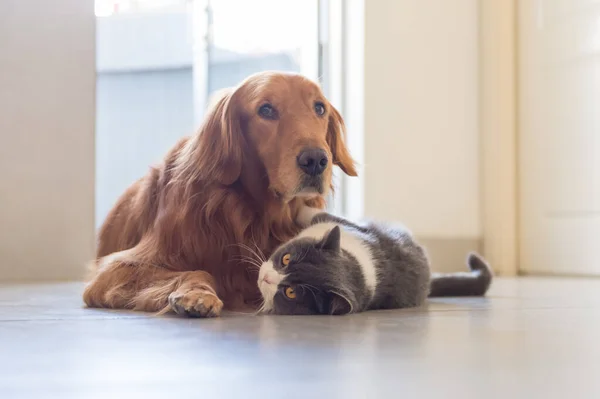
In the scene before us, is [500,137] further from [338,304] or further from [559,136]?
[338,304]

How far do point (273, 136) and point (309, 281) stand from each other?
1.11 feet

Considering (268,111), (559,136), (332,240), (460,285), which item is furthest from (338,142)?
(559,136)

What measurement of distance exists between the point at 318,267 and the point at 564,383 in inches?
26.9

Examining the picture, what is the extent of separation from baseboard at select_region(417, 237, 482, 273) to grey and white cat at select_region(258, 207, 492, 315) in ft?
5.33

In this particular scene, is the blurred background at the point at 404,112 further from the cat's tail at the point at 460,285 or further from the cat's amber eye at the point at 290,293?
the cat's amber eye at the point at 290,293

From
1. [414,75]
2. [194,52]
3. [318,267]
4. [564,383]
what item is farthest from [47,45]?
[564,383]

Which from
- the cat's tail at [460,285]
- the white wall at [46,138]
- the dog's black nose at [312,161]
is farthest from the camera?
the white wall at [46,138]

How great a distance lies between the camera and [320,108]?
166cm

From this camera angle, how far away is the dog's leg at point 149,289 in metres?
1.35

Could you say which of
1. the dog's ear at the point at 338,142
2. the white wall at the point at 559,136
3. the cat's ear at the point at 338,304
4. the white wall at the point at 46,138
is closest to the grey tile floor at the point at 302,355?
the cat's ear at the point at 338,304

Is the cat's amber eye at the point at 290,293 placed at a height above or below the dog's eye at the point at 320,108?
below

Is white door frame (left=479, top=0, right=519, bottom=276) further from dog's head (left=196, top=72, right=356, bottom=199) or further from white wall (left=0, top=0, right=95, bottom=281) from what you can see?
dog's head (left=196, top=72, right=356, bottom=199)

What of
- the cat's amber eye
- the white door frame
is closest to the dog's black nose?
the cat's amber eye

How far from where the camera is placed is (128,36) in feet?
14.8
